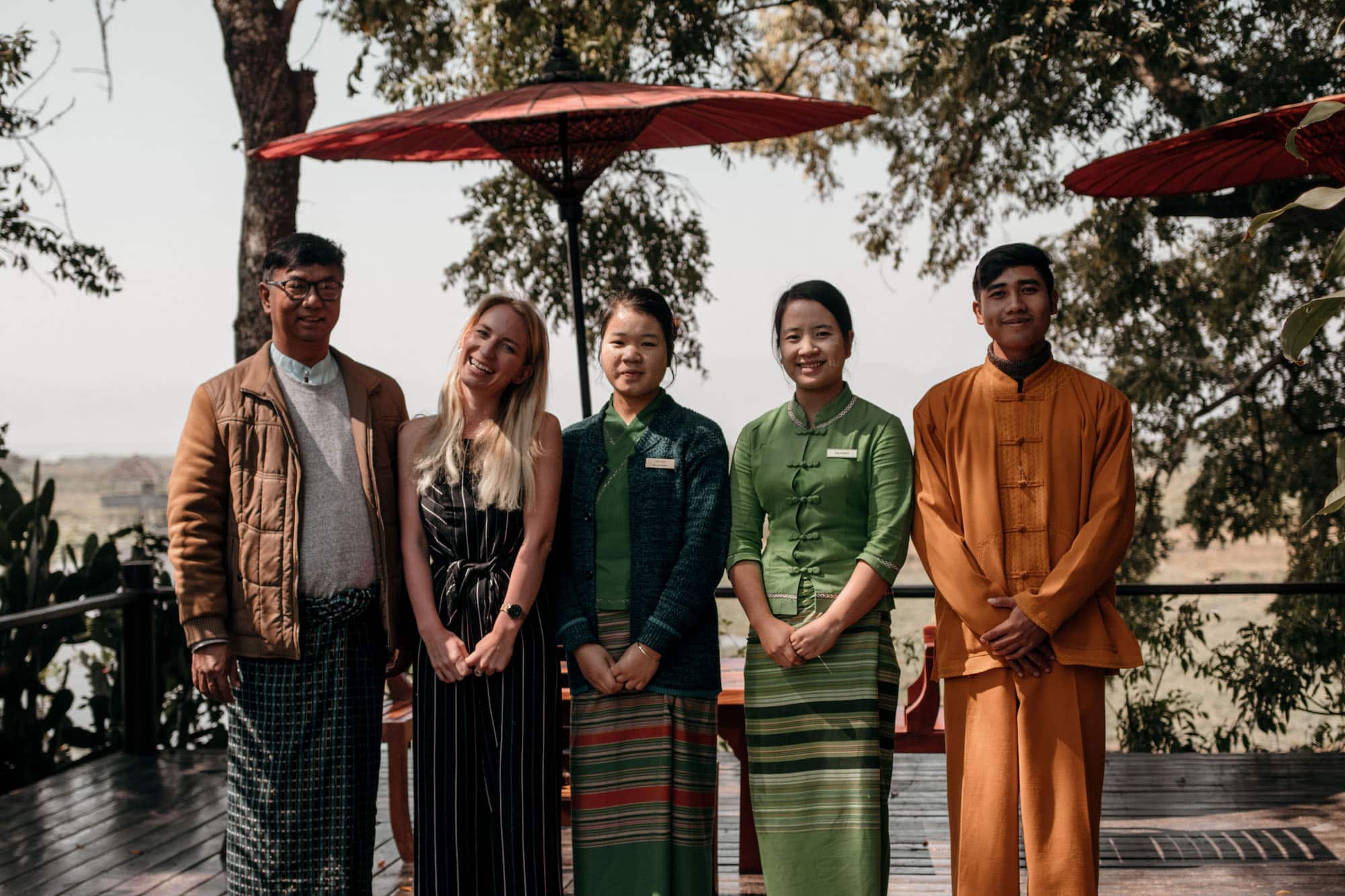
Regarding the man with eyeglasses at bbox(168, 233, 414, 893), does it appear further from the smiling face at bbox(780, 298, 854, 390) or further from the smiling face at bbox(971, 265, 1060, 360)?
the smiling face at bbox(971, 265, 1060, 360)

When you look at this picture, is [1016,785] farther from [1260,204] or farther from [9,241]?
[9,241]

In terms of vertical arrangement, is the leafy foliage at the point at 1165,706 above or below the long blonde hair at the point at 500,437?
below

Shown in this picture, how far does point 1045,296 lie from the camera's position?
9.66 feet

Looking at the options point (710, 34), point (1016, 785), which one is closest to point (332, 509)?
point (1016, 785)

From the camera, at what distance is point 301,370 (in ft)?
9.82

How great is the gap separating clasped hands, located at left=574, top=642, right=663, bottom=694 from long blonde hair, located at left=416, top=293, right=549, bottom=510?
40 centimetres

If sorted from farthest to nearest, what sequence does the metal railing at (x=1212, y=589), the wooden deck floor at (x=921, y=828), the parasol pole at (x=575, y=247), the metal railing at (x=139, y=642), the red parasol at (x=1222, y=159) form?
the metal railing at (x=139, y=642) → the metal railing at (x=1212, y=589) → the parasol pole at (x=575, y=247) → the wooden deck floor at (x=921, y=828) → the red parasol at (x=1222, y=159)

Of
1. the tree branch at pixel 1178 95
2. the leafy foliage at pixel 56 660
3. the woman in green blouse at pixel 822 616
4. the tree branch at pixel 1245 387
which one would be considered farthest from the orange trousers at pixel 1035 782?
the tree branch at pixel 1245 387

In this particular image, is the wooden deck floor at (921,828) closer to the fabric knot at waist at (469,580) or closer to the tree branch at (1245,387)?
the fabric knot at waist at (469,580)

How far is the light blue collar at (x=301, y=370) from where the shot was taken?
9.82ft

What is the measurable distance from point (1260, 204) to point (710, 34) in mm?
3155

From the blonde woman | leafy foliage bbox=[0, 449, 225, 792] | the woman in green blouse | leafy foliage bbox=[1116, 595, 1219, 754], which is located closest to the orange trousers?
the woman in green blouse

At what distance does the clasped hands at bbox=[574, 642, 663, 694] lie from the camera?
290cm

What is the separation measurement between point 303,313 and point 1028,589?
1.89 m
